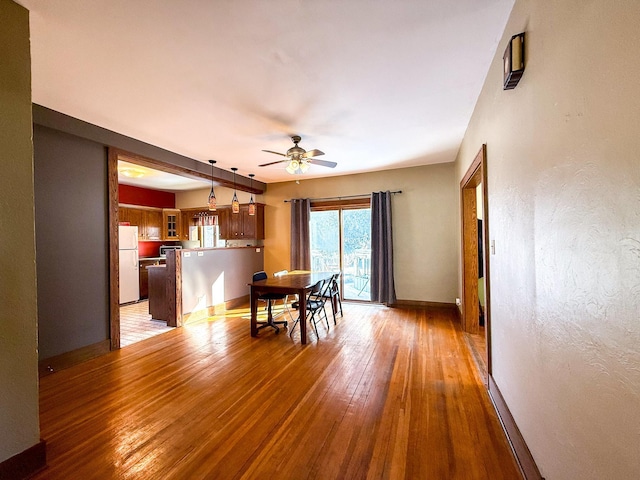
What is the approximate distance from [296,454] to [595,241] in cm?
182

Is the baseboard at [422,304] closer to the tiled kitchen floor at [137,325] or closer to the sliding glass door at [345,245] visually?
the sliding glass door at [345,245]

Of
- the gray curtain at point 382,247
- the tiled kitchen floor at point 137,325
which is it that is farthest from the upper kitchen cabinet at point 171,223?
the gray curtain at point 382,247

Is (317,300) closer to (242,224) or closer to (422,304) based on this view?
(422,304)

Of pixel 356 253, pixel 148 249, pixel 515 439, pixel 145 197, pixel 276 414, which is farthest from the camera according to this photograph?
pixel 148 249

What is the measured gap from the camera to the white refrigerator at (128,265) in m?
5.78

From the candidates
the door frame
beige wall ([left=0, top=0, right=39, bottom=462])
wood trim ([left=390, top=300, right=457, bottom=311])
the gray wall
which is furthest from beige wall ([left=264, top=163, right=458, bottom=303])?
beige wall ([left=0, top=0, right=39, bottom=462])

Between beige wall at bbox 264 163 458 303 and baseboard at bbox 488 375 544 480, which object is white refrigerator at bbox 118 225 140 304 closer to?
beige wall at bbox 264 163 458 303

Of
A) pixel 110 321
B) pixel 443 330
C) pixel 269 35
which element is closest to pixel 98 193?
pixel 110 321

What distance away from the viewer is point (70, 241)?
3.01m

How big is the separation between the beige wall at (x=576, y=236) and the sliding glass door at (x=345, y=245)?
391 centimetres

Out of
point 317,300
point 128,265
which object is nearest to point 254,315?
point 317,300

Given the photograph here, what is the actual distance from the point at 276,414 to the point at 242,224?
476cm

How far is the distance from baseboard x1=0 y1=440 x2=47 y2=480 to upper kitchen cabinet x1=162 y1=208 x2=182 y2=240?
6318 mm

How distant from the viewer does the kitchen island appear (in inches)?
172
